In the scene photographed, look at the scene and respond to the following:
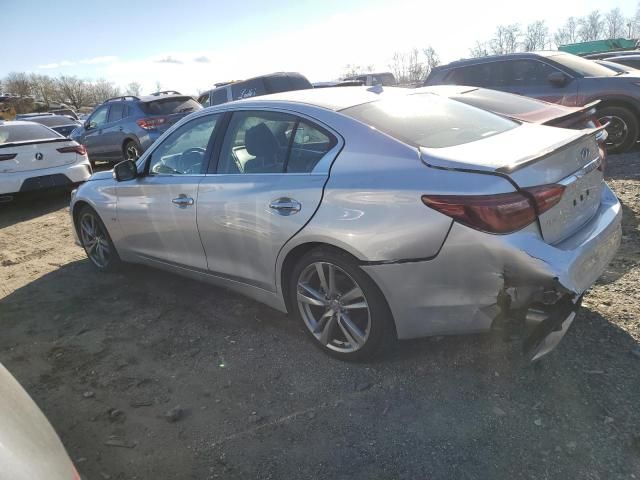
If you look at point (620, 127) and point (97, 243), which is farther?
point (620, 127)

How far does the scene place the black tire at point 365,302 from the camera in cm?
276

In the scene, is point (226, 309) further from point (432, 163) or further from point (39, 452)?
point (39, 452)

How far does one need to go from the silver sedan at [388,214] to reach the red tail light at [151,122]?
24.4 ft

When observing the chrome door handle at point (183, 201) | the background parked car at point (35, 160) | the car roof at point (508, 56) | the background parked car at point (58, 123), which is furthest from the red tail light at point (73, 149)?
the background parked car at point (58, 123)

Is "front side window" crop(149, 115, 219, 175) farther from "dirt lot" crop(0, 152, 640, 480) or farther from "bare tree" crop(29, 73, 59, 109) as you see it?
"bare tree" crop(29, 73, 59, 109)

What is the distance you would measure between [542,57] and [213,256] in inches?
280

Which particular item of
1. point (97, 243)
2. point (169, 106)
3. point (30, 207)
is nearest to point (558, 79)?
point (97, 243)

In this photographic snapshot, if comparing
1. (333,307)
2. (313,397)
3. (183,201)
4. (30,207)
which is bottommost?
(313,397)

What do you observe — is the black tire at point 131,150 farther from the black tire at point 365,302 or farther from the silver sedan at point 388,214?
the black tire at point 365,302

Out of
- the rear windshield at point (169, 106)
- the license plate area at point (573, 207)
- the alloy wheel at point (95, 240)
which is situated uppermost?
the rear windshield at point (169, 106)

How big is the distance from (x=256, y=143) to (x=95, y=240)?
2.54m

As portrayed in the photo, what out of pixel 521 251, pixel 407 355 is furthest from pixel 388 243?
pixel 407 355

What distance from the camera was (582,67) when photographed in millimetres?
8172

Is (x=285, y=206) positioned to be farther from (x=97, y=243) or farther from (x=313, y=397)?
(x=97, y=243)
